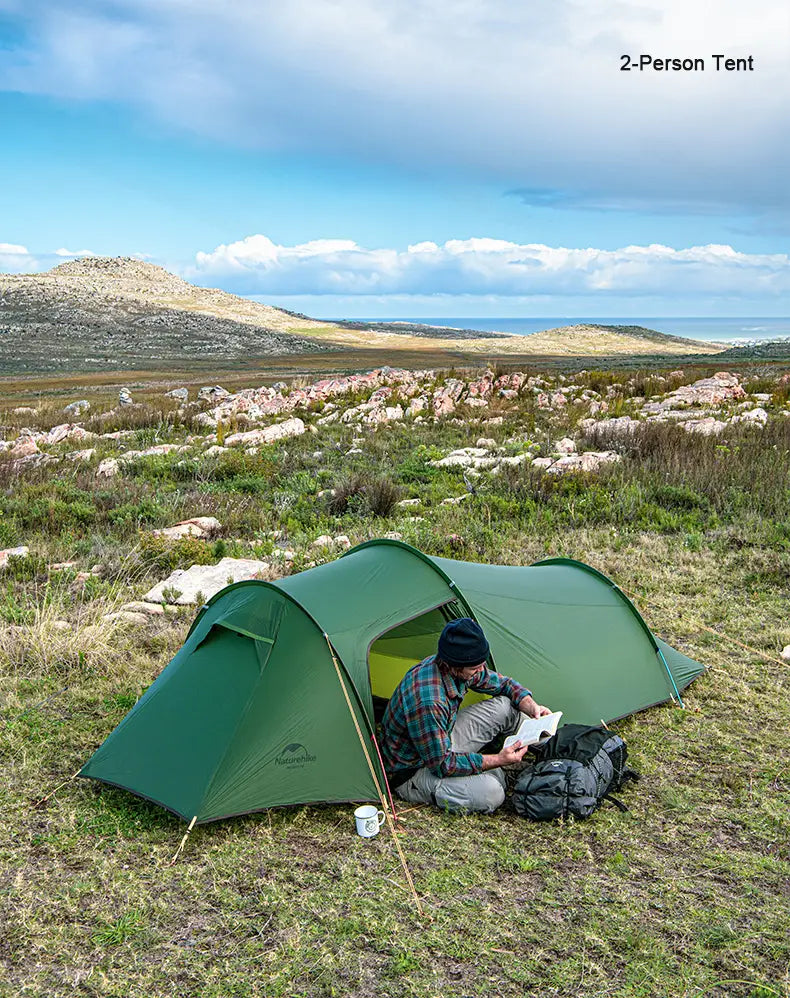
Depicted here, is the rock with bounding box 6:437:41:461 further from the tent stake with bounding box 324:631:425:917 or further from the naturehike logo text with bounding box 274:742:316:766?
the naturehike logo text with bounding box 274:742:316:766

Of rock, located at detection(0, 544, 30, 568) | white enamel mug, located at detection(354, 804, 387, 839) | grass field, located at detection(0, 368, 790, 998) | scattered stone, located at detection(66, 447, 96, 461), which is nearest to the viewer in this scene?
grass field, located at detection(0, 368, 790, 998)

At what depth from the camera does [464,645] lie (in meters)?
4.88

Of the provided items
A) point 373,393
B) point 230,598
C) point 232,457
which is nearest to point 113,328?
point 373,393

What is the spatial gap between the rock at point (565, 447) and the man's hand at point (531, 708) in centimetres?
1019

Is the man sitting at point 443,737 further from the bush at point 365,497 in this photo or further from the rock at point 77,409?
the rock at point 77,409

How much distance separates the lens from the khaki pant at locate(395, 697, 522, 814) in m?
5.09

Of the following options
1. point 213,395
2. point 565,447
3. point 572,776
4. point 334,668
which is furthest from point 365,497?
point 213,395

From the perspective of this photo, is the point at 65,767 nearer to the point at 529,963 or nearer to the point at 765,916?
the point at 529,963

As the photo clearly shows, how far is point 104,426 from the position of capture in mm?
21453

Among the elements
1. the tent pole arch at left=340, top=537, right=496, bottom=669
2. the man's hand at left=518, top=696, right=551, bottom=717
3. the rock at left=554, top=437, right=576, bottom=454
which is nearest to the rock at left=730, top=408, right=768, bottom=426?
the rock at left=554, top=437, right=576, bottom=454

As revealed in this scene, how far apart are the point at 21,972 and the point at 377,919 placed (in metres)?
1.68

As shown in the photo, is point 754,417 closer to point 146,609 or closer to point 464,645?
point 146,609

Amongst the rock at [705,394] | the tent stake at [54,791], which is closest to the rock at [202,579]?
the tent stake at [54,791]

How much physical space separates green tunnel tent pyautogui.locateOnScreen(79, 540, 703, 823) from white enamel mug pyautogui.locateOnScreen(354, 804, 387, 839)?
20cm
